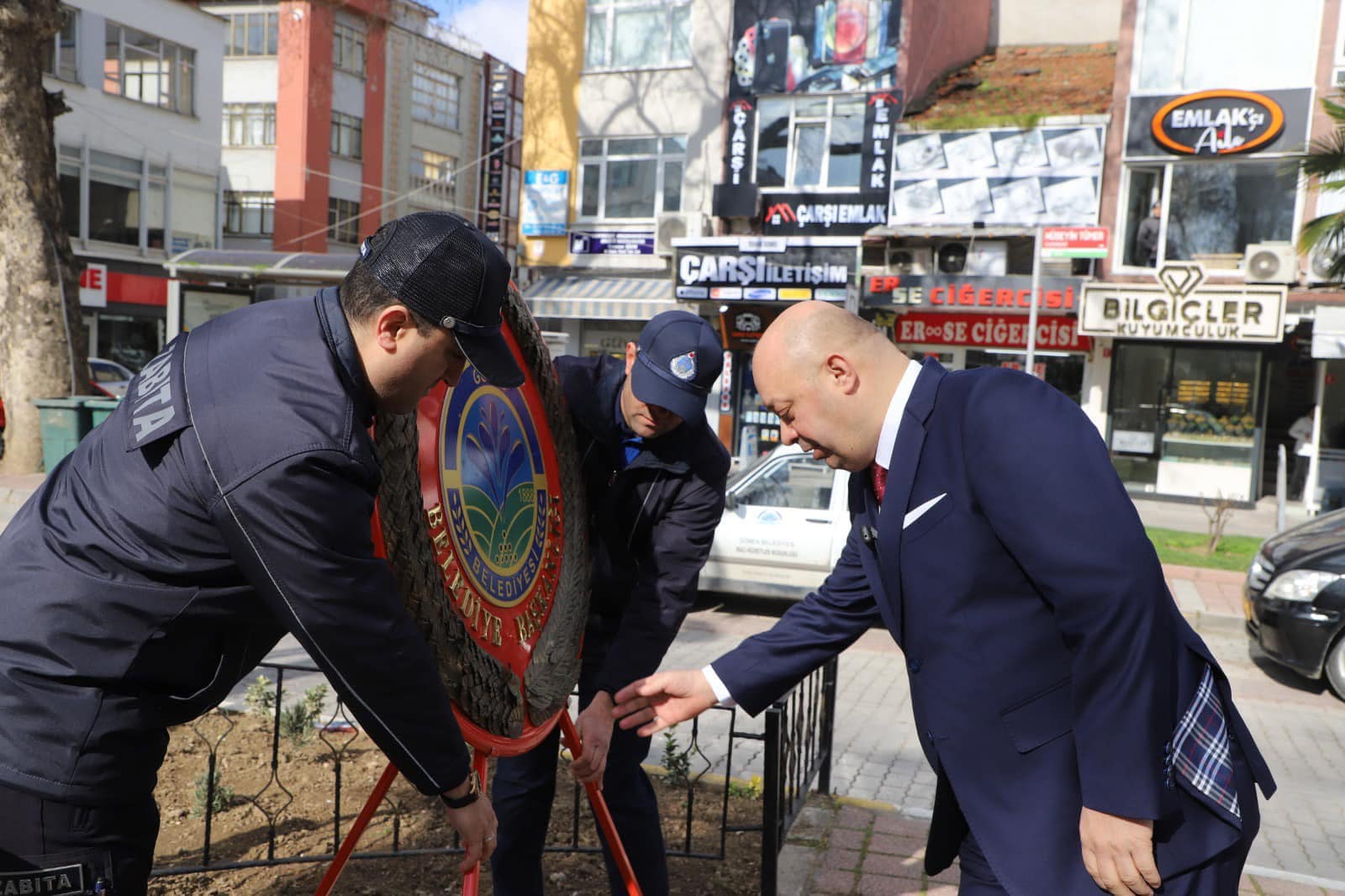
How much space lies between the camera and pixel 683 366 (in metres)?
3.04

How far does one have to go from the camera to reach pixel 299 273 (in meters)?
19.0

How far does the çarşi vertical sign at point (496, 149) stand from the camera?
120ft

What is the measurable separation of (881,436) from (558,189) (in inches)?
928

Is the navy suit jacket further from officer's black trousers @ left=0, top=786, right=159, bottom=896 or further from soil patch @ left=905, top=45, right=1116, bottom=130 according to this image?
soil patch @ left=905, top=45, right=1116, bottom=130

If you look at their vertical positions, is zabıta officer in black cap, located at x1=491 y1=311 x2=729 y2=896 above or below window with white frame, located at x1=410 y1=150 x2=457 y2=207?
below

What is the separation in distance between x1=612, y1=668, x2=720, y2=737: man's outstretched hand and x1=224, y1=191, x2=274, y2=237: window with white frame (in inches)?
1497

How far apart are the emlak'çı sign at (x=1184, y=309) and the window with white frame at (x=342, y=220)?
91.5 feet

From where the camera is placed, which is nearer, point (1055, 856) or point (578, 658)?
point (1055, 856)

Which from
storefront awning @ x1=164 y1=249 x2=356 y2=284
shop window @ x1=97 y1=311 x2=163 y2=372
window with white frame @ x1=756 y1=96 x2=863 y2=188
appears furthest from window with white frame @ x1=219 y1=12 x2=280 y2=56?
window with white frame @ x1=756 y1=96 x2=863 y2=188

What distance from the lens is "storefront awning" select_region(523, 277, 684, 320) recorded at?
75.7ft

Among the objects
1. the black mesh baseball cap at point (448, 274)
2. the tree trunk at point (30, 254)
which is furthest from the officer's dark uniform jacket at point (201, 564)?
the tree trunk at point (30, 254)

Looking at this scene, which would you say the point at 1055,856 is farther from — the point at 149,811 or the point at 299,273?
the point at 299,273

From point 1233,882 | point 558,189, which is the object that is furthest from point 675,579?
point 558,189

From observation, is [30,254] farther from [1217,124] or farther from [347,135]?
[347,135]
